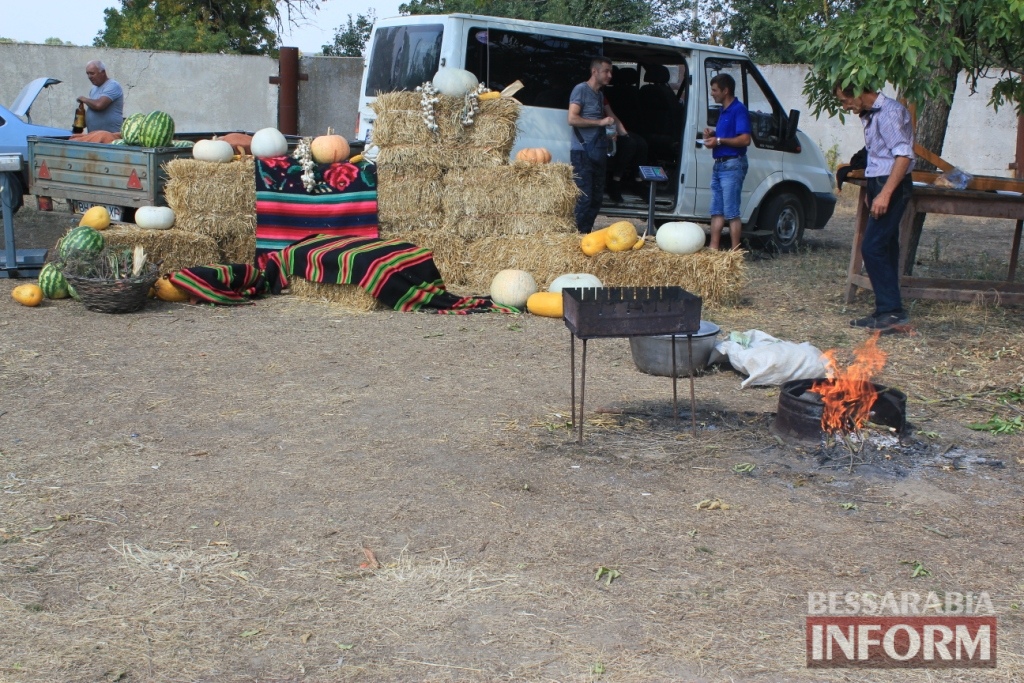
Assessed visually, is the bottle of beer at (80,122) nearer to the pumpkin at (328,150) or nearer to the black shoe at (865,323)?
the pumpkin at (328,150)

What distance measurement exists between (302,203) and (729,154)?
4428mm

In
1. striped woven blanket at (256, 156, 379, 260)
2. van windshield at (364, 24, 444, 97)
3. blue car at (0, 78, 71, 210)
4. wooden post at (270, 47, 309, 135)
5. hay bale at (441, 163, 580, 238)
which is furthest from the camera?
wooden post at (270, 47, 309, 135)

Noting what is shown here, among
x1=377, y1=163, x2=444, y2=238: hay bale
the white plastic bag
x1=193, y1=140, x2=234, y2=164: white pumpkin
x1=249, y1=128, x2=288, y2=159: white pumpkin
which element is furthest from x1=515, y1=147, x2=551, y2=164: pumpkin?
the white plastic bag

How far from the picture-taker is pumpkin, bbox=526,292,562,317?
855 centimetres

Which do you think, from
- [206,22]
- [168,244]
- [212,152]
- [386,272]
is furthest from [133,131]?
[206,22]

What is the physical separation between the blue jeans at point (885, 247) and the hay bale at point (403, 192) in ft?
13.9

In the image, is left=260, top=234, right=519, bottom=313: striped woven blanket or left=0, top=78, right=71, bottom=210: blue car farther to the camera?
left=0, top=78, right=71, bottom=210: blue car

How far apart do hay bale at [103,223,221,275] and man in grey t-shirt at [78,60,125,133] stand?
3.33 metres

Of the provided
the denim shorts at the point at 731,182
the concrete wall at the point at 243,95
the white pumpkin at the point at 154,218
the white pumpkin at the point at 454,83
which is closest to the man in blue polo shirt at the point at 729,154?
the denim shorts at the point at 731,182

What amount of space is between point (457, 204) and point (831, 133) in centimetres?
1357

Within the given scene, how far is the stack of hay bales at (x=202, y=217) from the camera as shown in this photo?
922cm

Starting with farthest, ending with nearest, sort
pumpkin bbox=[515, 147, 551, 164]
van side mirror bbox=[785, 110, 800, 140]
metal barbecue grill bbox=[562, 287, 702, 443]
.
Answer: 1. van side mirror bbox=[785, 110, 800, 140]
2. pumpkin bbox=[515, 147, 551, 164]
3. metal barbecue grill bbox=[562, 287, 702, 443]

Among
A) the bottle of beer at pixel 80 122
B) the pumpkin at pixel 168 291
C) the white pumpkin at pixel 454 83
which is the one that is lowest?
the pumpkin at pixel 168 291

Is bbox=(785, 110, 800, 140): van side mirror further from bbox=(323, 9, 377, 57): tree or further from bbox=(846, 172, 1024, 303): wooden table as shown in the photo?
bbox=(323, 9, 377, 57): tree
